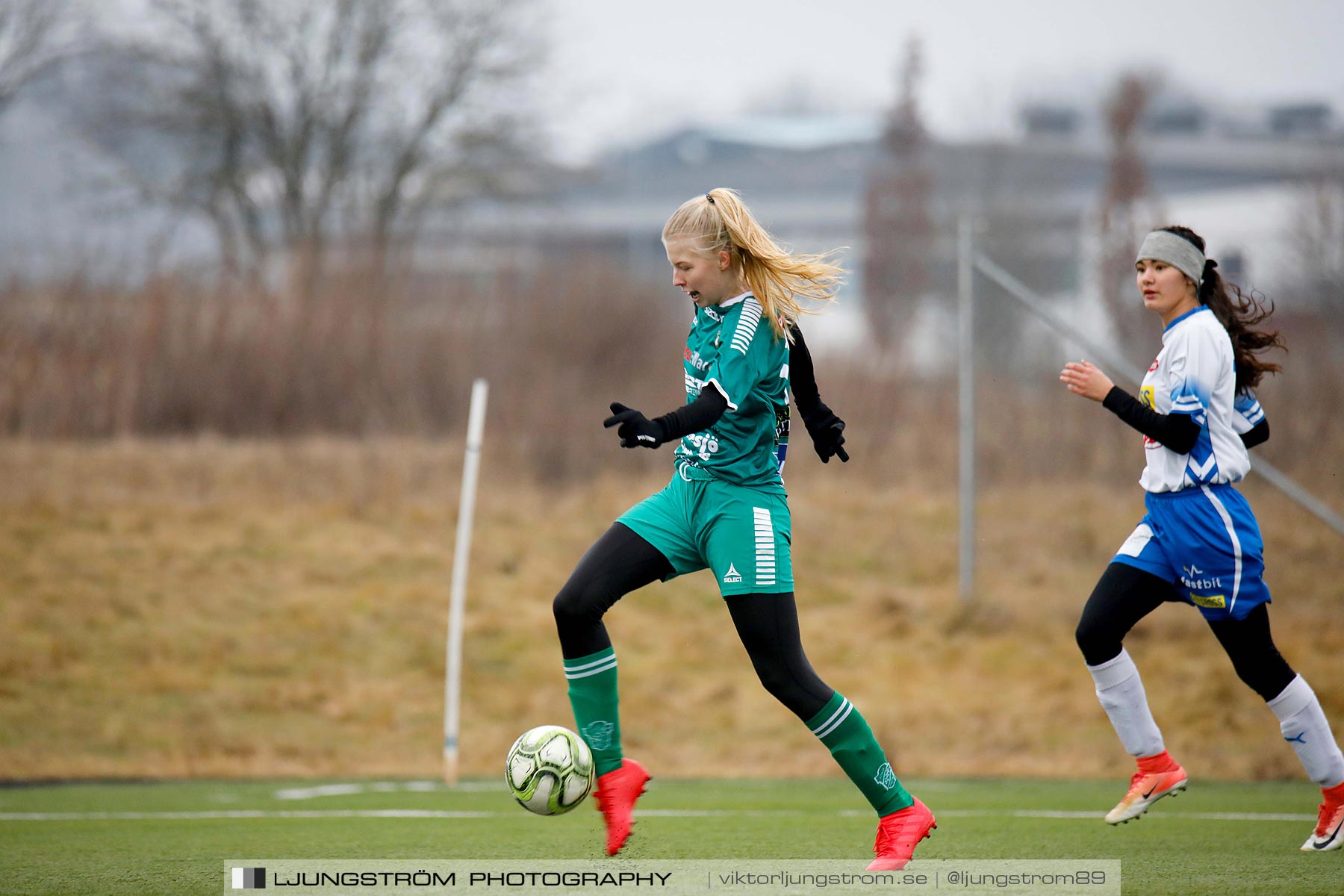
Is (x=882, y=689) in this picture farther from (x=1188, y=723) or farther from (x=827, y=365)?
(x=827, y=365)

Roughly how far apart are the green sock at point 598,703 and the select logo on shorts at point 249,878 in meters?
1.12

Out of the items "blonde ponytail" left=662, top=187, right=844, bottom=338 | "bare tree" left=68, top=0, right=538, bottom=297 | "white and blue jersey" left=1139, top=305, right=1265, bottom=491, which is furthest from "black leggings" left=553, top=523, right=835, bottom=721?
"bare tree" left=68, top=0, right=538, bottom=297

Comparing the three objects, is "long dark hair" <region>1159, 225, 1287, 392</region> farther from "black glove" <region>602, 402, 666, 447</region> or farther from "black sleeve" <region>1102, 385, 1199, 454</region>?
"black glove" <region>602, 402, 666, 447</region>

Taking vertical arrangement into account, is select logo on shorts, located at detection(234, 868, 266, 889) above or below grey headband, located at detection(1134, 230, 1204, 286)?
below

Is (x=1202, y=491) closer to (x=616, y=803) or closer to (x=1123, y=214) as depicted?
(x=616, y=803)

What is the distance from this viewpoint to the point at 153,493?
568 inches

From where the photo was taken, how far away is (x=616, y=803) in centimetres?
457

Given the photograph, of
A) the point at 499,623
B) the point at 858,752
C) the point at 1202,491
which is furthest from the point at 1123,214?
the point at 858,752

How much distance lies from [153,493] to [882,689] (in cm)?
807

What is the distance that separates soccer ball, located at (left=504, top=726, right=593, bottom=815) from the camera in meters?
4.60

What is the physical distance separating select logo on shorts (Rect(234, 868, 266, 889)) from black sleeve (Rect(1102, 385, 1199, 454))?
321 cm

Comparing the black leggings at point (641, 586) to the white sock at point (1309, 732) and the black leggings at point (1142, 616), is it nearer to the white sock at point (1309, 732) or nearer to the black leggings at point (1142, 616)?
the black leggings at point (1142, 616)

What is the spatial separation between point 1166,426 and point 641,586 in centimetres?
193

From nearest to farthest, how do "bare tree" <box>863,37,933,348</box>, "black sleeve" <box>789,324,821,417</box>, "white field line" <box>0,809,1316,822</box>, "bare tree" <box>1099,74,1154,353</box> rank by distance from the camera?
1. "black sleeve" <box>789,324,821,417</box>
2. "white field line" <box>0,809,1316,822</box>
3. "bare tree" <box>1099,74,1154,353</box>
4. "bare tree" <box>863,37,933,348</box>
